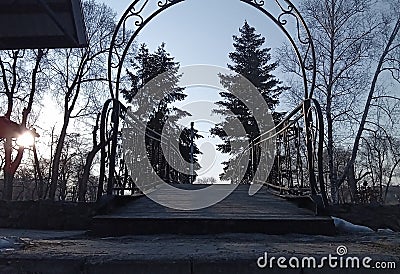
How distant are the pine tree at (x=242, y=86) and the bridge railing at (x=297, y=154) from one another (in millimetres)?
16094

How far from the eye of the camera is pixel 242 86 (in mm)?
24969

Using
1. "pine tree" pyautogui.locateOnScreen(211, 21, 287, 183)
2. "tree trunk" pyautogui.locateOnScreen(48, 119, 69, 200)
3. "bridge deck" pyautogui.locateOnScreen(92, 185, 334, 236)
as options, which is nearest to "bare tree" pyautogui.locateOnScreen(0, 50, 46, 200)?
"tree trunk" pyautogui.locateOnScreen(48, 119, 69, 200)

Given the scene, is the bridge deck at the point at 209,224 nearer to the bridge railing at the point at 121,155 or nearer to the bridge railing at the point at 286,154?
the bridge railing at the point at 286,154

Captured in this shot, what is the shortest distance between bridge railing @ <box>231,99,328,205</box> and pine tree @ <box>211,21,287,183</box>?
634 inches

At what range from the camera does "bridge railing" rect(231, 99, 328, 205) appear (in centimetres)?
412

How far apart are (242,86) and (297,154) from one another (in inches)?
790

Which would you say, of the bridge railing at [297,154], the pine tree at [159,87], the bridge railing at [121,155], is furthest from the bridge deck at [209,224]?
the pine tree at [159,87]

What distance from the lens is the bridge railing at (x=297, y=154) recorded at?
412 cm

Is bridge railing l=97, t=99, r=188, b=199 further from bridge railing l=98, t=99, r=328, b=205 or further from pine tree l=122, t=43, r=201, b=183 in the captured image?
pine tree l=122, t=43, r=201, b=183

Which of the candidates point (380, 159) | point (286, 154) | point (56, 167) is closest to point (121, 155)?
point (286, 154)

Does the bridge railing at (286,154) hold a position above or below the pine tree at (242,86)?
below

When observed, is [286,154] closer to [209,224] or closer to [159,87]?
[209,224]

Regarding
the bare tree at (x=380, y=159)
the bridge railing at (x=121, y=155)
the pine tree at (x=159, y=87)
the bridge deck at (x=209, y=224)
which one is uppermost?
the pine tree at (x=159, y=87)

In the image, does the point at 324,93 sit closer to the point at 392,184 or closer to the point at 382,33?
the point at 382,33
